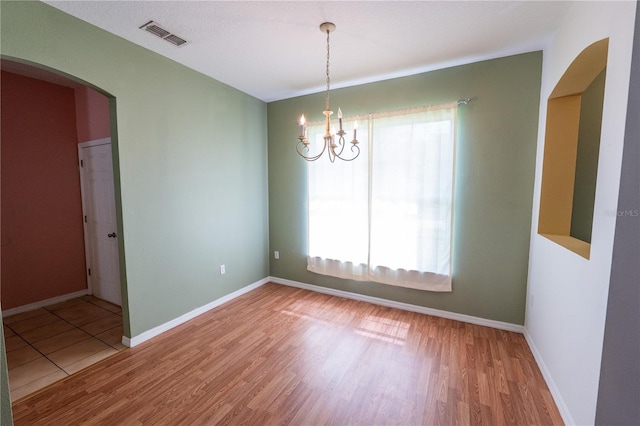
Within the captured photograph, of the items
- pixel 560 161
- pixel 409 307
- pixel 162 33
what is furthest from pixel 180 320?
pixel 560 161

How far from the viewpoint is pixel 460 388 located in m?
1.97

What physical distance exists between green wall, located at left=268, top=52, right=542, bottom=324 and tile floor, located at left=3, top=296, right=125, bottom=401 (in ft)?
10.2

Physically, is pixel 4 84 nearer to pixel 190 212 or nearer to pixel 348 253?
pixel 190 212

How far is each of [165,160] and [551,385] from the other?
3737 millimetres

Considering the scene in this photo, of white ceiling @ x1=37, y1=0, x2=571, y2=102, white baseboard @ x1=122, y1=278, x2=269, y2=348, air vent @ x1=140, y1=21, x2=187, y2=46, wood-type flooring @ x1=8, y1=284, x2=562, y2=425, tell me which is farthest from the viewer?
white baseboard @ x1=122, y1=278, x2=269, y2=348

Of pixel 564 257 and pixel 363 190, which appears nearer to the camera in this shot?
pixel 564 257

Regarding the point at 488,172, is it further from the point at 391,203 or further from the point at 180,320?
the point at 180,320

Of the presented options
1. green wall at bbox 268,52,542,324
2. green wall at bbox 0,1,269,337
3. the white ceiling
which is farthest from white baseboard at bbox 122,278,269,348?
the white ceiling

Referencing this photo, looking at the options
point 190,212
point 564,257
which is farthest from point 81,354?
point 564,257

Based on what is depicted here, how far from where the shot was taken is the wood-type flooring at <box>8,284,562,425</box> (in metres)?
1.74

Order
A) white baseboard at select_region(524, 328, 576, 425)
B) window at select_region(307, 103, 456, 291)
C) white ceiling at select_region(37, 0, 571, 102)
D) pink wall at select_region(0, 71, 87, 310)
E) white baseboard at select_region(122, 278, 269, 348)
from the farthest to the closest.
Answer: pink wall at select_region(0, 71, 87, 310) → window at select_region(307, 103, 456, 291) → white baseboard at select_region(122, 278, 269, 348) → white ceiling at select_region(37, 0, 571, 102) → white baseboard at select_region(524, 328, 576, 425)

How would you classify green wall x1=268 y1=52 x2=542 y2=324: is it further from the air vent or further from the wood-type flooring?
the air vent

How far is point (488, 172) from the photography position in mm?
2756

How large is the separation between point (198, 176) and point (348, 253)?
6.72ft
